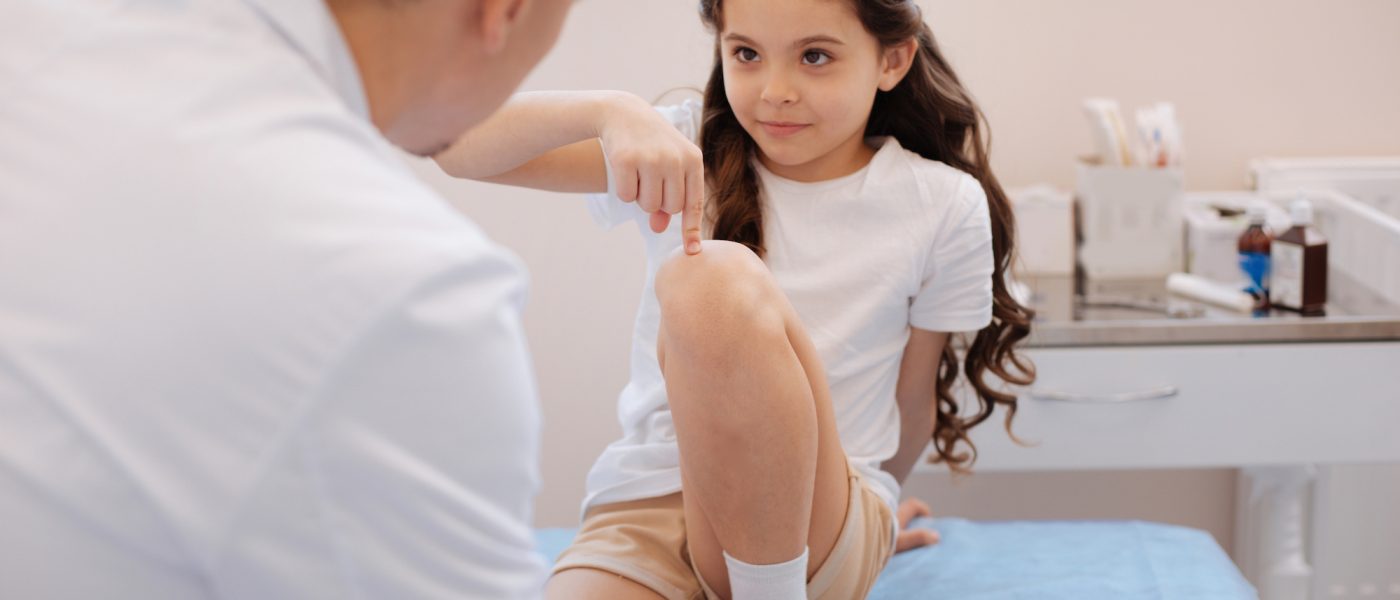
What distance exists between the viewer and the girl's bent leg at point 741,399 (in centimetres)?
119

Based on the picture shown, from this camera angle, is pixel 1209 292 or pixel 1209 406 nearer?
pixel 1209 406

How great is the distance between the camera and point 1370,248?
213 centimetres

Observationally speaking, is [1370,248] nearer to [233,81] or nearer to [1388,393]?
[1388,393]

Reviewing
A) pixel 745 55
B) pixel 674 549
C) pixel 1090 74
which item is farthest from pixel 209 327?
pixel 1090 74

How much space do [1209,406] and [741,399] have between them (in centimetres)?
108

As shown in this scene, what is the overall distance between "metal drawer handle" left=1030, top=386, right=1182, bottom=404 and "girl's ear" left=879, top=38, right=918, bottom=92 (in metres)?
0.63

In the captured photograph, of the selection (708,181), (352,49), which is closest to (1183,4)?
(708,181)

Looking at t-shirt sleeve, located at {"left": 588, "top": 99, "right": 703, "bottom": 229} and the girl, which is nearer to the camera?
the girl

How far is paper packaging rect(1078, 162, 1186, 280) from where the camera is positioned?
218 cm

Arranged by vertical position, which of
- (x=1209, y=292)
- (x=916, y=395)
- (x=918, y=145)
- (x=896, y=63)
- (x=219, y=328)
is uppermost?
(x=219, y=328)

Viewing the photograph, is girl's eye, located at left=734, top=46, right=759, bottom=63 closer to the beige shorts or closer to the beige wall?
the beige shorts

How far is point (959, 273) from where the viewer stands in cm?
155

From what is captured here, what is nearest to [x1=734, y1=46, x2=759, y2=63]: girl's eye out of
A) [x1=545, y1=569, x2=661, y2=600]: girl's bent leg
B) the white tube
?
[x1=545, y1=569, x2=661, y2=600]: girl's bent leg

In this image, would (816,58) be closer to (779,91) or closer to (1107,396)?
(779,91)
